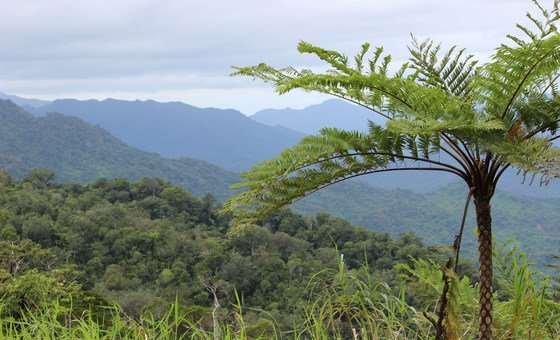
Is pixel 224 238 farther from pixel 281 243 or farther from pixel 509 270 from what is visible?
pixel 509 270

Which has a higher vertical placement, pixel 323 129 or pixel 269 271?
pixel 323 129

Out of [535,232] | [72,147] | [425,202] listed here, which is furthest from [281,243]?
[72,147]

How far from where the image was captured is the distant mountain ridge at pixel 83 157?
279 ft

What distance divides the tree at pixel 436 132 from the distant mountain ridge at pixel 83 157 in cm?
7836

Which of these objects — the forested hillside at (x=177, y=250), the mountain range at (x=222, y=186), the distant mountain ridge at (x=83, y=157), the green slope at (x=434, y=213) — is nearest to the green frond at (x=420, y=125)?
the forested hillside at (x=177, y=250)

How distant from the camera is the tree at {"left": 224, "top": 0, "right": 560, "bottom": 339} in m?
2.09

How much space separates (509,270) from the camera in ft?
9.16

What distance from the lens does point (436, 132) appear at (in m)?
2.18

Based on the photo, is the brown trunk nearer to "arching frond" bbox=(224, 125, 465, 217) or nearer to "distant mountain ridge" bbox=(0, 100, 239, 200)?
"arching frond" bbox=(224, 125, 465, 217)

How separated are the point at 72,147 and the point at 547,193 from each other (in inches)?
4002

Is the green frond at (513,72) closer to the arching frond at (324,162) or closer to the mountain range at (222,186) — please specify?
the arching frond at (324,162)

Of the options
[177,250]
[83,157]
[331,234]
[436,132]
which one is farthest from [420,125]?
[83,157]

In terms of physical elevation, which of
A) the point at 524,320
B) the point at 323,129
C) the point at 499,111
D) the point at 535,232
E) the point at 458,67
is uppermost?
the point at 458,67

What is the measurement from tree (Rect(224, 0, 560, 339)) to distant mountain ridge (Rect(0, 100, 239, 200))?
78355mm
